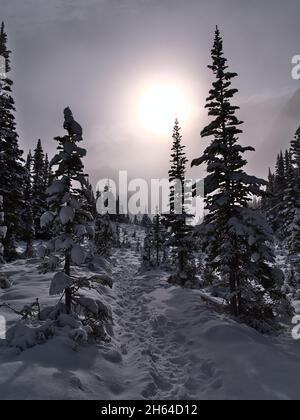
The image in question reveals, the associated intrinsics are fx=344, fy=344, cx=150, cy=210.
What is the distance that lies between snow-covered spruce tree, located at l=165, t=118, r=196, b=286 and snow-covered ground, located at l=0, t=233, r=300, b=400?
494 inches

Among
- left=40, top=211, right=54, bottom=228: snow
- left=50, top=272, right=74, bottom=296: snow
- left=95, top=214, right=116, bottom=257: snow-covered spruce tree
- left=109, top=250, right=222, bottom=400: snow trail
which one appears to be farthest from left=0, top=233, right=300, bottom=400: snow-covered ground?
left=95, top=214, right=116, bottom=257: snow-covered spruce tree

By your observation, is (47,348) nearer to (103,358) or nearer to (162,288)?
(103,358)

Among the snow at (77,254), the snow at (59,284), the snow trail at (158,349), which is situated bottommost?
the snow trail at (158,349)

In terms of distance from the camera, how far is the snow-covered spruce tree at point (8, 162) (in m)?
26.4

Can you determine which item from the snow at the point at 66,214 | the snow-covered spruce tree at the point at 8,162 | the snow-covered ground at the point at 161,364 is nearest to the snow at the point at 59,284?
the snow-covered ground at the point at 161,364

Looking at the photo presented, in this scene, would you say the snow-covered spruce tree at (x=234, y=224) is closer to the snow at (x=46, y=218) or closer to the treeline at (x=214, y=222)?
the treeline at (x=214, y=222)

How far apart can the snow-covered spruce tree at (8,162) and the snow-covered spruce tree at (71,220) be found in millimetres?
14684

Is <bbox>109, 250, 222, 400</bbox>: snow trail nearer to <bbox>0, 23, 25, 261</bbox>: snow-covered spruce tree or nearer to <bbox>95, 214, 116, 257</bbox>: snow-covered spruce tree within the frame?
<bbox>0, 23, 25, 261</bbox>: snow-covered spruce tree

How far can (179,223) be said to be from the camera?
30.1 metres

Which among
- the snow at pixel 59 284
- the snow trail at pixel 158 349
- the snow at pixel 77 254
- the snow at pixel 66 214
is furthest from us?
the snow at pixel 66 214

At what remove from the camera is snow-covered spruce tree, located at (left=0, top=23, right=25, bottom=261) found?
26375 millimetres

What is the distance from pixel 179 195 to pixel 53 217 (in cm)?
2006

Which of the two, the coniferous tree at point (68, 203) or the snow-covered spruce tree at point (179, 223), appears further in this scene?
the snow-covered spruce tree at point (179, 223)

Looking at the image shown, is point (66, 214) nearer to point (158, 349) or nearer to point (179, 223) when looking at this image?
point (158, 349)
